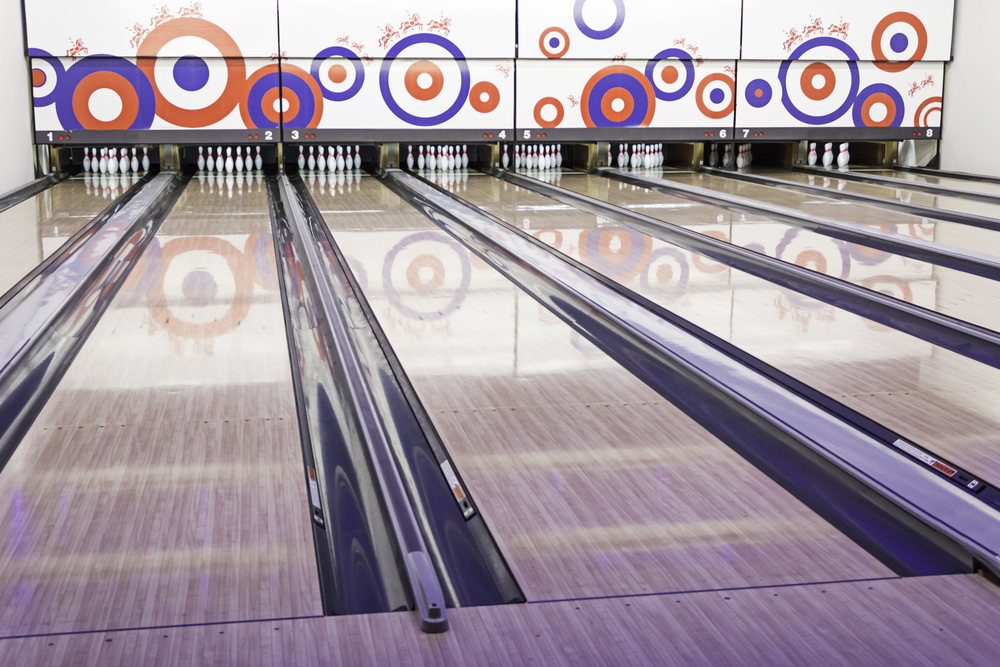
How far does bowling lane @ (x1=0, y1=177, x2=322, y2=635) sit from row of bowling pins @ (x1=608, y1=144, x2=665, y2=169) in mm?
4064

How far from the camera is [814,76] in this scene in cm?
586

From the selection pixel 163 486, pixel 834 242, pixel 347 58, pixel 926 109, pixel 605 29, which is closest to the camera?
pixel 163 486

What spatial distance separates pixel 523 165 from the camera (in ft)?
19.4

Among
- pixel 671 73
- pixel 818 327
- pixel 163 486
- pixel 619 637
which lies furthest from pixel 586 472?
pixel 671 73

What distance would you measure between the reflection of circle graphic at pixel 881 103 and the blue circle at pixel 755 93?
0.58 meters

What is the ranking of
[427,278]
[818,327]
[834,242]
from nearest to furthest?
[818,327]
[427,278]
[834,242]

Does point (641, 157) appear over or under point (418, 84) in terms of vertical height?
under

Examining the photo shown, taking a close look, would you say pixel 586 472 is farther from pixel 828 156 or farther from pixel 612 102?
pixel 828 156

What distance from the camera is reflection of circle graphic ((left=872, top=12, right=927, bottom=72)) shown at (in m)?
5.83

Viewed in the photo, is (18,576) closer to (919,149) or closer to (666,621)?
(666,621)

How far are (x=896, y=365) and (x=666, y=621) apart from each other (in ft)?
3.68

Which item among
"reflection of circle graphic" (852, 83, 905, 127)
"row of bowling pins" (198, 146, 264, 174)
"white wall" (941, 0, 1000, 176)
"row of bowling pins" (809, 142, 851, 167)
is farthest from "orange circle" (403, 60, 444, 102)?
"white wall" (941, 0, 1000, 176)

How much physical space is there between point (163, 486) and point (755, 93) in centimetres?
526

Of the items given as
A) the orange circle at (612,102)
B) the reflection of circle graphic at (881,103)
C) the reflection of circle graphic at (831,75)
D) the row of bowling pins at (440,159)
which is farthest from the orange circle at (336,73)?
the reflection of circle graphic at (881,103)
